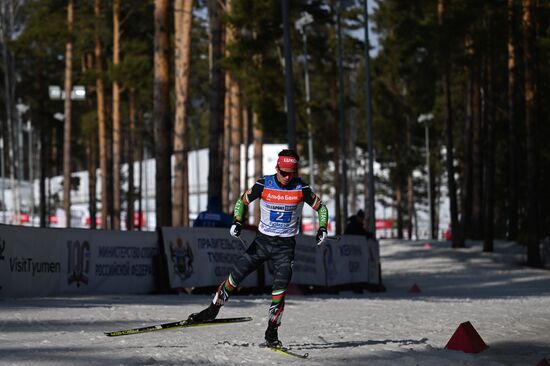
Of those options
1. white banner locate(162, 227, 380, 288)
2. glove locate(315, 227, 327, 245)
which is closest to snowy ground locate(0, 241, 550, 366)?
glove locate(315, 227, 327, 245)

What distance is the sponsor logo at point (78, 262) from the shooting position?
18938 millimetres

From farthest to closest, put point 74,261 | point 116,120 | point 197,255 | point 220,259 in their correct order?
point 116,120, point 220,259, point 197,255, point 74,261

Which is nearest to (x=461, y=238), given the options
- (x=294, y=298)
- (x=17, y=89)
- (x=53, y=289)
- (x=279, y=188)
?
(x=294, y=298)

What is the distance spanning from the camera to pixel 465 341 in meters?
11.5

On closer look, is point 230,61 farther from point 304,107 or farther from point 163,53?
point 163,53

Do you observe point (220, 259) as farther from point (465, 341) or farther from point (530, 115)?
point (530, 115)

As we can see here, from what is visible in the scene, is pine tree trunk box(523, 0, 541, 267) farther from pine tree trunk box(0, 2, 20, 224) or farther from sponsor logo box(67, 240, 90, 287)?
pine tree trunk box(0, 2, 20, 224)

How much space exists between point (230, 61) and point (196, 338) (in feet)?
93.2

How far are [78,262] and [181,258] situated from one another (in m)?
2.50

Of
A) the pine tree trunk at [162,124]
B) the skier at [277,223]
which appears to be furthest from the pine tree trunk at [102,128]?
the skier at [277,223]

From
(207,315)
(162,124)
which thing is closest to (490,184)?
(162,124)

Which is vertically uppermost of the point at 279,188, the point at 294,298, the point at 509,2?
the point at 509,2

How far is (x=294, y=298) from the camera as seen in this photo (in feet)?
65.9

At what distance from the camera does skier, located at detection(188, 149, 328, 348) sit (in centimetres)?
1093
